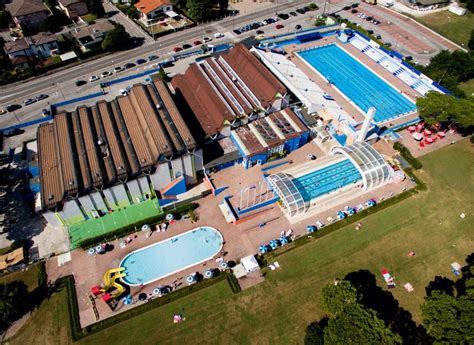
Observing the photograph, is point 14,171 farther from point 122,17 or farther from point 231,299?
point 122,17

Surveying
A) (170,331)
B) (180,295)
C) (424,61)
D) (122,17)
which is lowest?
(170,331)

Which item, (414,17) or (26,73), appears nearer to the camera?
(26,73)

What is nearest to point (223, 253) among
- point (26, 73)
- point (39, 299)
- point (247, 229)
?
point (247, 229)

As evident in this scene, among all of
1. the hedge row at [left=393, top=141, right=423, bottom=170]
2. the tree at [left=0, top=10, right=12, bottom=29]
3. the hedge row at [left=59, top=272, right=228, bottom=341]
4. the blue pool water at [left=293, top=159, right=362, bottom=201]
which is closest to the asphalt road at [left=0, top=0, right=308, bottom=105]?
the tree at [left=0, top=10, right=12, bottom=29]

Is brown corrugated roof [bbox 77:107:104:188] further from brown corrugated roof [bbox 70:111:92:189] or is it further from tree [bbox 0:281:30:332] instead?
tree [bbox 0:281:30:332]

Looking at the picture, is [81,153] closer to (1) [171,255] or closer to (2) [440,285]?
(1) [171,255]

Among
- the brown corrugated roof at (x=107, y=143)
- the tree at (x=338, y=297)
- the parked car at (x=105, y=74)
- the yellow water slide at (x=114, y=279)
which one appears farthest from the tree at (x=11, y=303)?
the parked car at (x=105, y=74)
